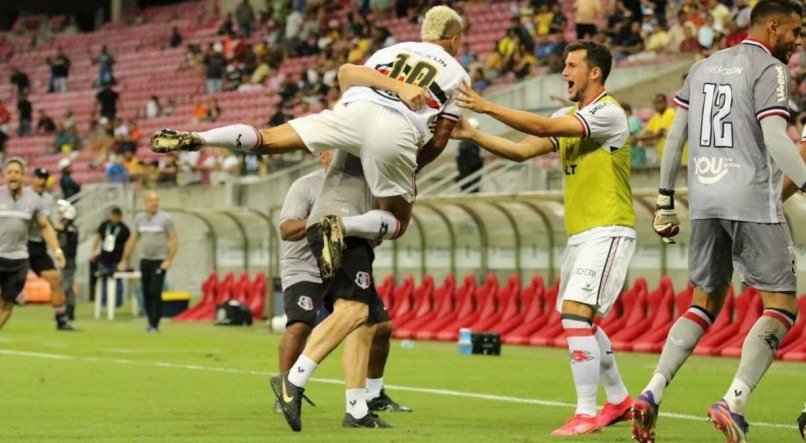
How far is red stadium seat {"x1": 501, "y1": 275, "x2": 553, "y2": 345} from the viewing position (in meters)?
21.8

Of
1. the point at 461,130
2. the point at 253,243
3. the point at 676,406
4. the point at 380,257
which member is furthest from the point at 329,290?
the point at 253,243

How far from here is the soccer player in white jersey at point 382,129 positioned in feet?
31.5

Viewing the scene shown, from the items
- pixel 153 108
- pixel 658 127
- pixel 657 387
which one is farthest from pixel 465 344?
pixel 153 108

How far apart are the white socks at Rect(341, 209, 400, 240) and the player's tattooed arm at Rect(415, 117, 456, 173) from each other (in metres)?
0.43

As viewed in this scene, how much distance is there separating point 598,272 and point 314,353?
1.82 meters

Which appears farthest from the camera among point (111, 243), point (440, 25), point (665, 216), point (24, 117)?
point (24, 117)

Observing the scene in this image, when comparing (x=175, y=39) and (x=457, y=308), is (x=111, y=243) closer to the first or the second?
(x=457, y=308)

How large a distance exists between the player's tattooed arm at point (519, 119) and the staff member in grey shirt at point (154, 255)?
15738mm

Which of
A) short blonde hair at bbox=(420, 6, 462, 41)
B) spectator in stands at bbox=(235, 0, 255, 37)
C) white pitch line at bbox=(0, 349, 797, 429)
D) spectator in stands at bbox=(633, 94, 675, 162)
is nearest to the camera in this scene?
short blonde hair at bbox=(420, 6, 462, 41)

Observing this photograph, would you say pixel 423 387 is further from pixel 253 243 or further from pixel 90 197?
pixel 90 197

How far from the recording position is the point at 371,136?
9.74 meters

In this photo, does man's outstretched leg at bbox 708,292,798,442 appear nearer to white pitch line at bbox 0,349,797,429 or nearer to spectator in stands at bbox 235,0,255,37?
white pitch line at bbox 0,349,797,429

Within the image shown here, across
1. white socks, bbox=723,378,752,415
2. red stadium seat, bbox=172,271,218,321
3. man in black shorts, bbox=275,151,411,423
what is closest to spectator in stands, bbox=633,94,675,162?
red stadium seat, bbox=172,271,218,321

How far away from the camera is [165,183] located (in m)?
35.7
